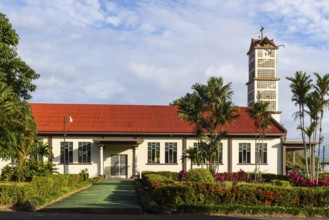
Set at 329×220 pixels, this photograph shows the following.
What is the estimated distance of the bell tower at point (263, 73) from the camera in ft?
231

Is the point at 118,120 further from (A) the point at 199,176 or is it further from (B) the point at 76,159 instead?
(A) the point at 199,176

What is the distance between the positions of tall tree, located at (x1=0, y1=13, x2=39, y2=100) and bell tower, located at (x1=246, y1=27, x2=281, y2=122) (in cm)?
4248

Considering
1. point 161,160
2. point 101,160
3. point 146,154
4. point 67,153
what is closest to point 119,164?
point 101,160

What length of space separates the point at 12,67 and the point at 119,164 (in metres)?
14.5

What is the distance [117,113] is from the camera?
46.8 metres

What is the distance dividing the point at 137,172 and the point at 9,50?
1639cm

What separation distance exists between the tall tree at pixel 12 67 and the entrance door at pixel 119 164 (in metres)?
11.3

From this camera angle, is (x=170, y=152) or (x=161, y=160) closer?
(x=161, y=160)

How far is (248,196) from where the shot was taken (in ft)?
58.0

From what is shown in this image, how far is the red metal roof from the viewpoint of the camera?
42438 mm

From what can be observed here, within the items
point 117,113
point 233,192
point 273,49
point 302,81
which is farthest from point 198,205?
point 273,49

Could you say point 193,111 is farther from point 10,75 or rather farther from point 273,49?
point 273,49

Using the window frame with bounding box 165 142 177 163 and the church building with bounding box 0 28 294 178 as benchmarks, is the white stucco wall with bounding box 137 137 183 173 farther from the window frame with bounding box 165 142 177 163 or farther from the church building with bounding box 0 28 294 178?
the window frame with bounding box 165 142 177 163

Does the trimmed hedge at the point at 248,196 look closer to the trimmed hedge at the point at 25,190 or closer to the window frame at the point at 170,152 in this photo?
the trimmed hedge at the point at 25,190
